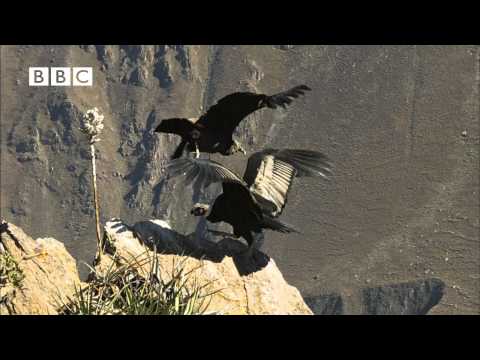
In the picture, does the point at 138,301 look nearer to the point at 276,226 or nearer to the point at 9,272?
the point at 9,272

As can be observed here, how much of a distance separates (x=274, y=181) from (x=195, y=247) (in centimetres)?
174

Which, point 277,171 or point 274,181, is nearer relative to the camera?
point 274,181

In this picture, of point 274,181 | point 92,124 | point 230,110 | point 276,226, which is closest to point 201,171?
point 92,124

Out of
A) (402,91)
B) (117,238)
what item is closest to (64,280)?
(117,238)

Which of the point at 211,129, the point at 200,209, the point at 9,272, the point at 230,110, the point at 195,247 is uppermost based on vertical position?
the point at 230,110

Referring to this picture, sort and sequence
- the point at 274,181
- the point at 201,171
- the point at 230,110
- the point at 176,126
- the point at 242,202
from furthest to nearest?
the point at 176,126 → the point at 230,110 → the point at 274,181 → the point at 242,202 → the point at 201,171

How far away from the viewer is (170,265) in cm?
1595

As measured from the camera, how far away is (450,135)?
180 m

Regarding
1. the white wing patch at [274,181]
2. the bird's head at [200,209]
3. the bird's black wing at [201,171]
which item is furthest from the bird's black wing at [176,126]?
the bird's black wing at [201,171]

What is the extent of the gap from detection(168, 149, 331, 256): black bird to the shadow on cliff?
18 cm

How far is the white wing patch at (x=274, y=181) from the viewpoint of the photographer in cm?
1767

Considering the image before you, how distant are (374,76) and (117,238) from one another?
18659cm

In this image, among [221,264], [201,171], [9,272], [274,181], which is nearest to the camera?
[9,272]

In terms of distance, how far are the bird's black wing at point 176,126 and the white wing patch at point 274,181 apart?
4665 mm
